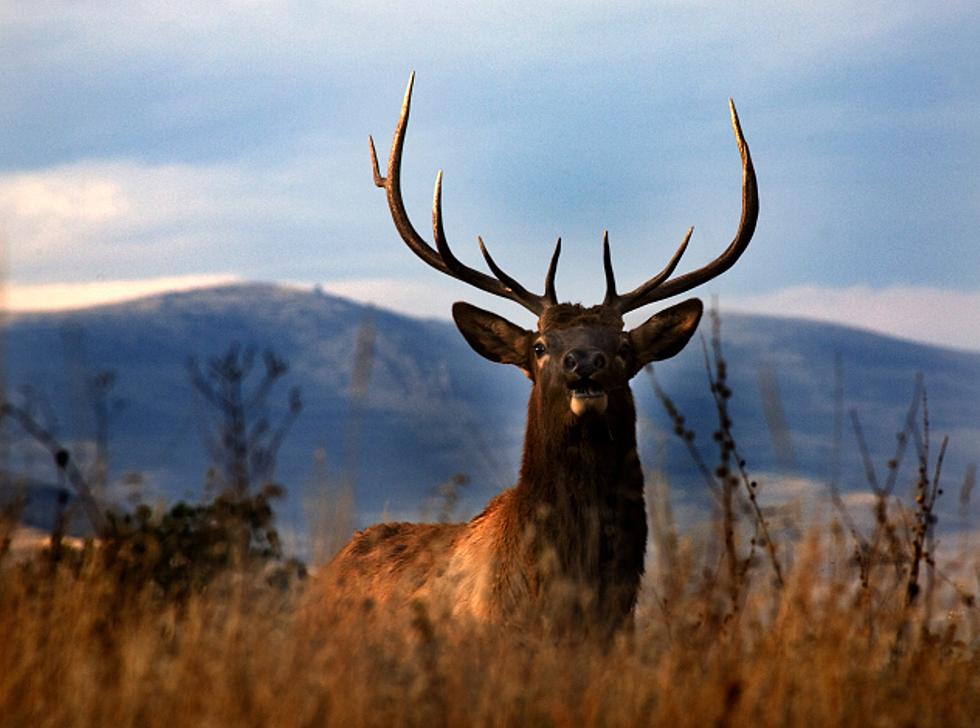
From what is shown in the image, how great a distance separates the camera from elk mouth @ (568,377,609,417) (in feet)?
23.5

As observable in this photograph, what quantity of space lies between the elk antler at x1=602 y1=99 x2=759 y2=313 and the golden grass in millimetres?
1971

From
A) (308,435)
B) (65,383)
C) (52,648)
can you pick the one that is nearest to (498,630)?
(52,648)

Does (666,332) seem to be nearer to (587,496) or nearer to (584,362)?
(584,362)

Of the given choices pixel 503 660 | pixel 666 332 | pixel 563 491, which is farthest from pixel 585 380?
pixel 503 660

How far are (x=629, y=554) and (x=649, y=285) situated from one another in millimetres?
1754

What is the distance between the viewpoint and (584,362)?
7246mm

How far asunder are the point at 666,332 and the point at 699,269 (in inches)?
35.2

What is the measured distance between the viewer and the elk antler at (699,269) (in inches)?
327

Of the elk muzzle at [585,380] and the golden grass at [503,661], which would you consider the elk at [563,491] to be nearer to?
the elk muzzle at [585,380]

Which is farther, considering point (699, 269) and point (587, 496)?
point (699, 269)

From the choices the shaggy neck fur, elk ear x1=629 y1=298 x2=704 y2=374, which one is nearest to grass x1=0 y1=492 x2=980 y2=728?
the shaggy neck fur

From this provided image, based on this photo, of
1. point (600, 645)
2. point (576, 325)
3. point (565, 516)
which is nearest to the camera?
point (600, 645)

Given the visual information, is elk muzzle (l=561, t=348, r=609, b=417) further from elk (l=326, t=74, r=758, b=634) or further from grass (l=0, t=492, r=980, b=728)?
grass (l=0, t=492, r=980, b=728)

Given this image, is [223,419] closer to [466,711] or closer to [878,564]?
[466,711]
